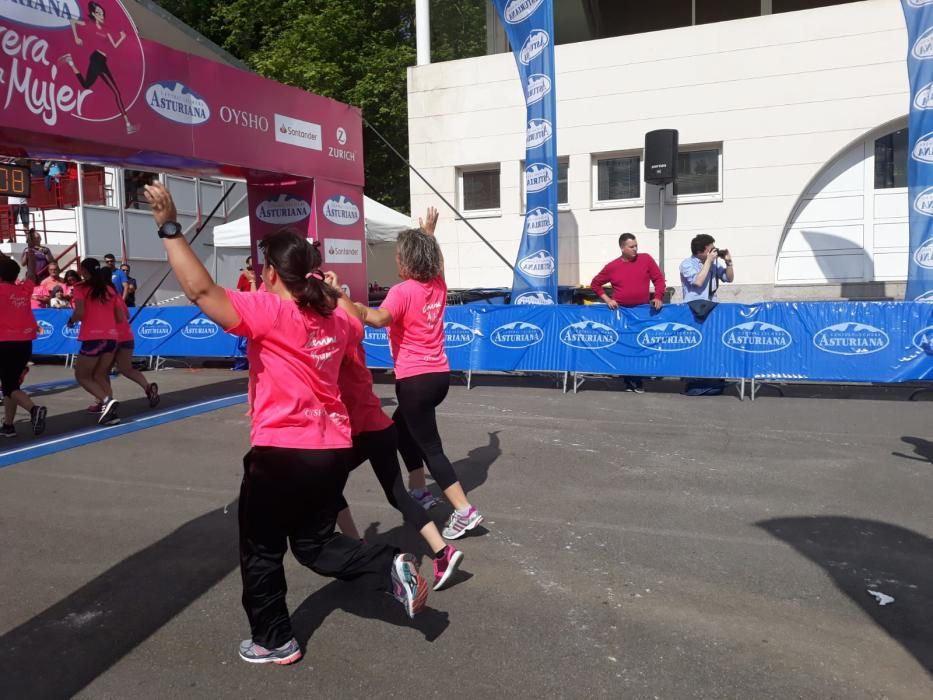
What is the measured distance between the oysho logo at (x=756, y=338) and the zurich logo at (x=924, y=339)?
140 centimetres

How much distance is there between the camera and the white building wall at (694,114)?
13.4 meters

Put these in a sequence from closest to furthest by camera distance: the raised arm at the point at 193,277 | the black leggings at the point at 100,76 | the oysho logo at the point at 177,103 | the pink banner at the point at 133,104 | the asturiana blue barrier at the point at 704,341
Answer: the raised arm at the point at 193,277 < the pink banner at the point at 133,104 < the black leggings at the point at 100,76 < the oysho logo at the point at 177,103 < the asturiana blue barrier at the point at 704,341

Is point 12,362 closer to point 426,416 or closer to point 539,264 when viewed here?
point 426,416

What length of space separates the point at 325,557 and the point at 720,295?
503 inches

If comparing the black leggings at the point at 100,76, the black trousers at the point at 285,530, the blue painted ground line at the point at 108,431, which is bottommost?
the blue painted ground line at the point at 108,431

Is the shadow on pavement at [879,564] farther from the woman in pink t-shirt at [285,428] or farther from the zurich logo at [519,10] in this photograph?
the zurich logo at [519,10]

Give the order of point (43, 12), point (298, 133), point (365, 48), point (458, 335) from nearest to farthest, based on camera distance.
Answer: point (43, 12) < point (298, 133) < point (458, 335) < point (365, 48)

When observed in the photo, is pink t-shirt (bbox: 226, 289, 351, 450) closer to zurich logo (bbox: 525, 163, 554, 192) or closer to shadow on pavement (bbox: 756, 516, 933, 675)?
shadow on pavement (bbox: 756, 516, 933, 675)

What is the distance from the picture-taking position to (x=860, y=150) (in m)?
13.8

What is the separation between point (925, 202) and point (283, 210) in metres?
8.62

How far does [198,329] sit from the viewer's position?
523 inches

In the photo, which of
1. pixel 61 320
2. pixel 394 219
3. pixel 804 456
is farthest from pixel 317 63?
pixel 804 456

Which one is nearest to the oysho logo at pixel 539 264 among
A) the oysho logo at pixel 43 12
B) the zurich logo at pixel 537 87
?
the zurich logo at pixel 537 87

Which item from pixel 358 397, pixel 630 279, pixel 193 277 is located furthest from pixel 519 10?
pixel 193 277
